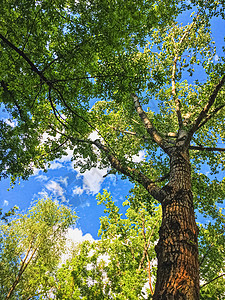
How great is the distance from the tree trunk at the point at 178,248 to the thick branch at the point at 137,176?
1.17ft

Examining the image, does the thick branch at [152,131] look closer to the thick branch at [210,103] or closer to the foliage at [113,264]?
the thick branch at [210,103]

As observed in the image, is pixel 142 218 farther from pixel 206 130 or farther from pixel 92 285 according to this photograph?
pixel 206 130

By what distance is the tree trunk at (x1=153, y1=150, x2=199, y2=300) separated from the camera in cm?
263

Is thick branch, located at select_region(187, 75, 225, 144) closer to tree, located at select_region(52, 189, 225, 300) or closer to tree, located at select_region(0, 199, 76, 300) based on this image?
tree, located at select_region(52, 189, 225, 300)

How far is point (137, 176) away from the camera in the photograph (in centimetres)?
625

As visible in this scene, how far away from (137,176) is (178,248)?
10.5 ft

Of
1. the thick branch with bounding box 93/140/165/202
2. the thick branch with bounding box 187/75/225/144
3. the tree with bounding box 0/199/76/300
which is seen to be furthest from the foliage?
the tree with bounding box 0/199/76/300

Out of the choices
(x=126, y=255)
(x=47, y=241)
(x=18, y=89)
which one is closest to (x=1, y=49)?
(x=18, y=89)

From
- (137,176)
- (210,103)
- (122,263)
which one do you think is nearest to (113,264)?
(122,263)

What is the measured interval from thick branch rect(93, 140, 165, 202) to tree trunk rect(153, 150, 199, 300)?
357 millimetres

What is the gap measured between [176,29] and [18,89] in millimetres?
10384

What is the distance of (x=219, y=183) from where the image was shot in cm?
885

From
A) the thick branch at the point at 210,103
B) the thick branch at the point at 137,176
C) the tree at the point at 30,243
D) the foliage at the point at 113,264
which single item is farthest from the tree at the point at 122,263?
the tree at the point at 30,243

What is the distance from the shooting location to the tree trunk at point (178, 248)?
2.63m
